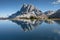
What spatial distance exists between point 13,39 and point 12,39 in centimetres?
14

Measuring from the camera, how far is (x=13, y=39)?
63.4ft

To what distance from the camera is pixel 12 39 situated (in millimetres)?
19328

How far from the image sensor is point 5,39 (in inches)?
765

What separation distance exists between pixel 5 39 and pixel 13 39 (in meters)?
1.15
